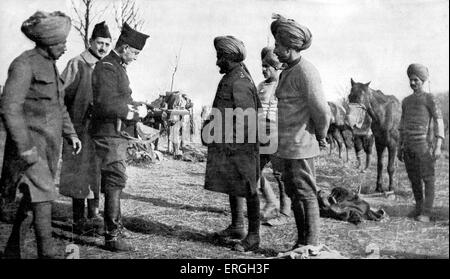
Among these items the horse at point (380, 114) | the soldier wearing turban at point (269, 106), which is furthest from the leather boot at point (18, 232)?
the horse at point (380, 114)

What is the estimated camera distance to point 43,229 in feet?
12.7

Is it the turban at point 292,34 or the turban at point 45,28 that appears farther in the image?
the turban at point 292,34

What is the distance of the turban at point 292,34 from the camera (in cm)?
444

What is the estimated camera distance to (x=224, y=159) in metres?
4.84

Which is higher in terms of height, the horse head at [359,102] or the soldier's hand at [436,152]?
the horse head at [359,102]

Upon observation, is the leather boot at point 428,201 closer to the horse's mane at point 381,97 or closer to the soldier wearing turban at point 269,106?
the soldier wearing turban at point 269,106

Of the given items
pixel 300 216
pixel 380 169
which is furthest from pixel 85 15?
pixel 380 169

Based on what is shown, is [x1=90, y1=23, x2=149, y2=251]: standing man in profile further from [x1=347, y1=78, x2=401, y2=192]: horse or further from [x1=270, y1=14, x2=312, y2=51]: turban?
[x1=347, y1=78, x2=401, y2=192]: horse

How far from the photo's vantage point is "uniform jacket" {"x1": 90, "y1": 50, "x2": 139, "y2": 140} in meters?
4.54

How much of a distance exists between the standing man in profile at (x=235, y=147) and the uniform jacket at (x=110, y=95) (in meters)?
0.90

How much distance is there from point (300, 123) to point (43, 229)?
245 centimetres
